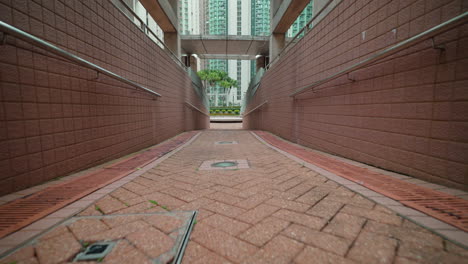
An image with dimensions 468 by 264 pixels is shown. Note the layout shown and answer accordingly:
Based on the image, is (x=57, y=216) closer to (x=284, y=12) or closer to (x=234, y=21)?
(x=284, y=12)

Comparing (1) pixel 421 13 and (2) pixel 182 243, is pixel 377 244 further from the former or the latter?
(1) pixel 421 13

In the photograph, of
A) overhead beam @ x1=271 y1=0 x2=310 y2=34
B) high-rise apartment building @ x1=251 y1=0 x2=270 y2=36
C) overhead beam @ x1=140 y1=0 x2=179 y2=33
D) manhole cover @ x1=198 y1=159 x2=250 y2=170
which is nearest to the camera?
manhole cover @ x1=198 y1=159 x2=250 y2=170

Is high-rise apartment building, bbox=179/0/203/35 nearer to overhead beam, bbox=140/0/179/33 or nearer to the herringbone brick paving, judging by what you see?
overhead beam, bbox=140/0/179/33

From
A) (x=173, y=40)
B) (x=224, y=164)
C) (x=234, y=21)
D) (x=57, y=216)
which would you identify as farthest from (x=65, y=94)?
(x=234, y=21)

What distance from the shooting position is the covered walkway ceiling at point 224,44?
1434cm

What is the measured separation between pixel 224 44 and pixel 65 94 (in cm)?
1464

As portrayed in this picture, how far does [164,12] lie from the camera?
8.46 m

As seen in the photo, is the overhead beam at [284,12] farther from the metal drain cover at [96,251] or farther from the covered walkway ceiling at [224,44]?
the metal drain cover at [96,251]

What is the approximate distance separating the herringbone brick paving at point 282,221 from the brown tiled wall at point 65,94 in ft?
3.31

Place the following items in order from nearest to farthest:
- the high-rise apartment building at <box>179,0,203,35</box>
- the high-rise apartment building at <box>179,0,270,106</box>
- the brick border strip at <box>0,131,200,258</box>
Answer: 1. the brick border strip at <box>0,131,200,258</box>
2. the high-rise apartment building at <box>179,0,203,35</box>
3. the high-rise apartment building at <box>179,0,270,106</box>

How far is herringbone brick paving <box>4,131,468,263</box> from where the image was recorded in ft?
3.82

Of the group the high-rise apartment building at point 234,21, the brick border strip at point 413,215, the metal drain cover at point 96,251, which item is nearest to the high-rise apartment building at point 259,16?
the high-rise apartment building at point 234,21

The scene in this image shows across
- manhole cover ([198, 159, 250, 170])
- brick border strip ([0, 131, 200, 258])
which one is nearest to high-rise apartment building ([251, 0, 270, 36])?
manhole cover ([198, 159, 250, 170])

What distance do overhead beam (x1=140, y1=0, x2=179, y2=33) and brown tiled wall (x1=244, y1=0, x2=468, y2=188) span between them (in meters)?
6.61
